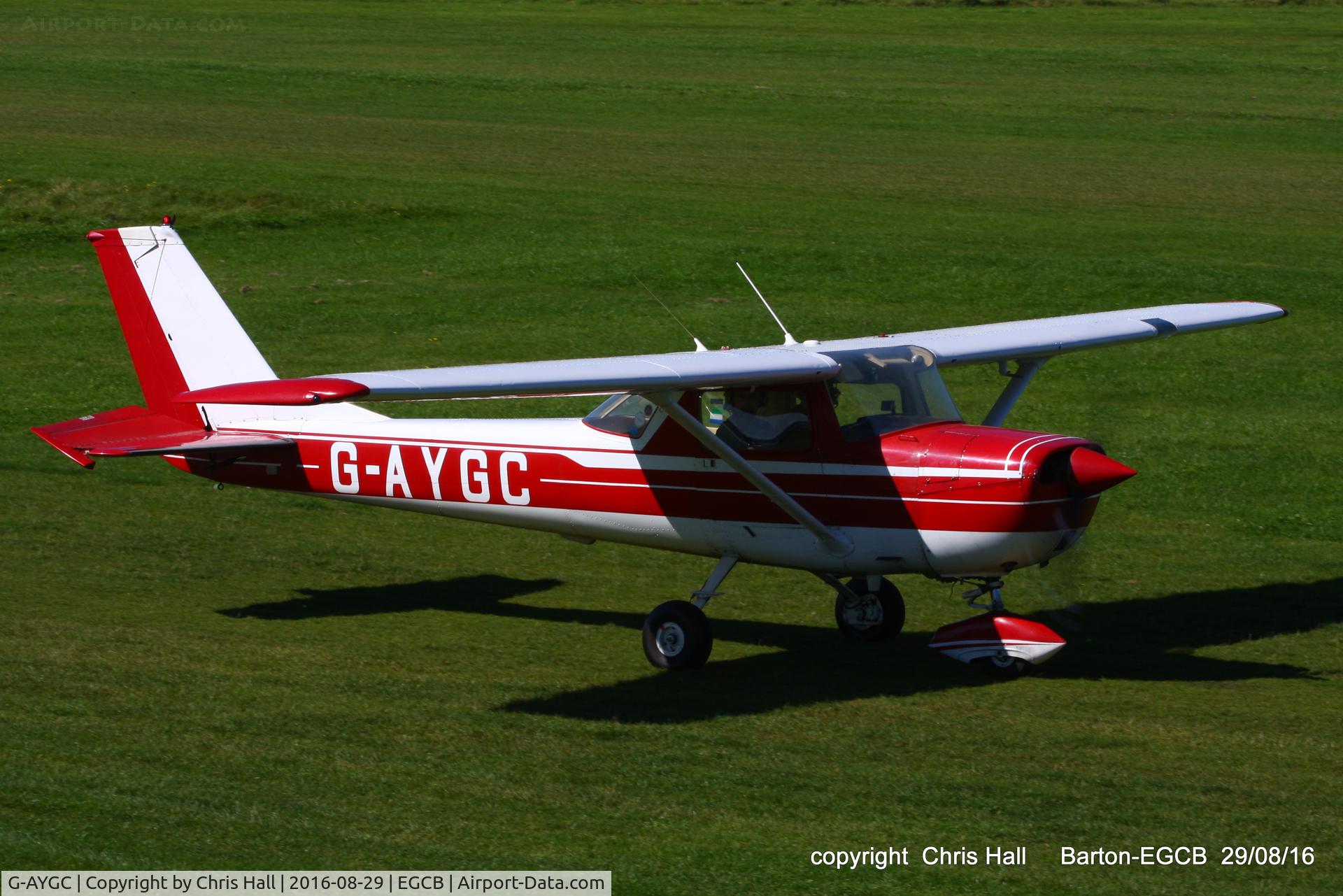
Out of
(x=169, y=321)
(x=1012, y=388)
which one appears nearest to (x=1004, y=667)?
(x=1012, y=388)

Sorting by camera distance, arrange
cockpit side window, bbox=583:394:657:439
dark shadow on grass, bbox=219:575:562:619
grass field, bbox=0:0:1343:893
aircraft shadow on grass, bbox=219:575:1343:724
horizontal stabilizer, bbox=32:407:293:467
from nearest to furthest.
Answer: grass field, bbox=0:0:1343:893, aircraft shadow on grass, bbox=219:575:1343:724, cockpit side window, bbox=583:394:657:439, horizontal stabilizer, bbox=32:407:293:467, dark shadow on grass, bbox=219:575:562:619

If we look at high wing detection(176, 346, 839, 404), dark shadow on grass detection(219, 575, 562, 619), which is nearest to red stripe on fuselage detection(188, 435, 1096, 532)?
high wing detection(176, 346, 839, 404)

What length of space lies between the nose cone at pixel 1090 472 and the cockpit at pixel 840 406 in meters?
1.11

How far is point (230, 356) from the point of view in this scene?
533 inches

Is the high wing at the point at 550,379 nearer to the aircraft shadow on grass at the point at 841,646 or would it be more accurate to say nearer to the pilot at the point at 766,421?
the pilot at the point at 766,421

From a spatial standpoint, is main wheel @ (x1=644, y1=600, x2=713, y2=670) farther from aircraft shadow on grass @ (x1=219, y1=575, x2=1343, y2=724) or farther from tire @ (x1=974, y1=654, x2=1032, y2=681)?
tire @ (x1=974, y1=654, x2=1032, y2=681)

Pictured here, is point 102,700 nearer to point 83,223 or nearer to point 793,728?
point 793,728

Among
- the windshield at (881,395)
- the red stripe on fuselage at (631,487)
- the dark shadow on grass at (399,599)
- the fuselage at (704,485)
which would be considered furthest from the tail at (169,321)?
the windshield at (881,395)

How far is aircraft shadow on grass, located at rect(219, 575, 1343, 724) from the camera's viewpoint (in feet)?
35.8

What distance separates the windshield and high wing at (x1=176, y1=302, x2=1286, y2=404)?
0.70 ft

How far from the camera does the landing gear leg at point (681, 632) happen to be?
1143cm

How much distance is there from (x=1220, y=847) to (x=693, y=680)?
4013 mm

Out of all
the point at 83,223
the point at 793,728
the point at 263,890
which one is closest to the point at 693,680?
the point at 793,728

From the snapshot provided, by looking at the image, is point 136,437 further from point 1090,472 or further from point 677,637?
point 1090,472
